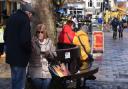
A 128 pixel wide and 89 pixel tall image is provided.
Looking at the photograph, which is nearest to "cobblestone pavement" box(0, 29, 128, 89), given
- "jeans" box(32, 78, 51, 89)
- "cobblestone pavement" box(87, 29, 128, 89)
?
"cobblestone pavement" box(87, 29, 128, 89)

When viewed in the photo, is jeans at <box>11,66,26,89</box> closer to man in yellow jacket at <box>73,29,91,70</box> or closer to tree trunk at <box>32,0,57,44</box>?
tree trunk at <box>32,0,57,44</box>

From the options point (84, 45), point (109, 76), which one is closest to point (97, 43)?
point (109, 76)

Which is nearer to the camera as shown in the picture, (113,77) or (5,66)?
(113,77)

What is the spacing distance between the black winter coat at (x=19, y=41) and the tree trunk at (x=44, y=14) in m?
2.49

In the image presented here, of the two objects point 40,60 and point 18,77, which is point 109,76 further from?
point 18,77

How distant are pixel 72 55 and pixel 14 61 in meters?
2.67

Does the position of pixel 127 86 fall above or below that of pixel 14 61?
below

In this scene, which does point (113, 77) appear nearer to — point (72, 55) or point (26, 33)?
point (72, 55)

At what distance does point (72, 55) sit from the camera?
36.9 feet

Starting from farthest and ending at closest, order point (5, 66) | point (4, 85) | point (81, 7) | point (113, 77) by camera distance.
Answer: point (81, 7) → point (5, 66) → point (113, 77) → point (4, 85)

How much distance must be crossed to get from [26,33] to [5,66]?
28.5 feet

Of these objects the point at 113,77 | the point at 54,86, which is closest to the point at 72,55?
the point at 54,86

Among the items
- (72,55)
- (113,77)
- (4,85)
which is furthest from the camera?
(113,77)

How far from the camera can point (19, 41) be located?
8711 millimetres
